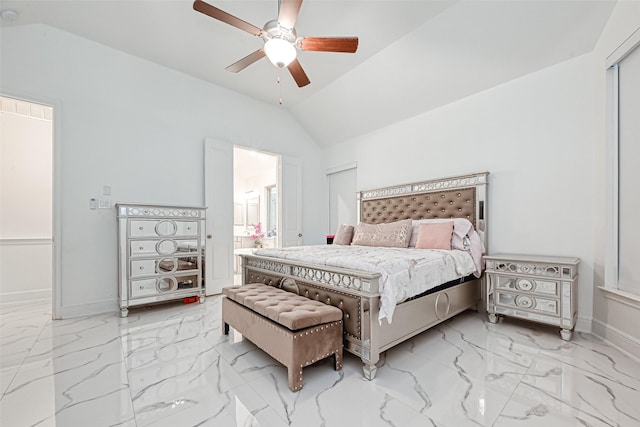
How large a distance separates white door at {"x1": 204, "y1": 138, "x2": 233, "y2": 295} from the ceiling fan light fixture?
2.28 m

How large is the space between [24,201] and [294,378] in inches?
197

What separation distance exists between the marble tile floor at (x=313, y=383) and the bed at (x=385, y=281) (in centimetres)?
25

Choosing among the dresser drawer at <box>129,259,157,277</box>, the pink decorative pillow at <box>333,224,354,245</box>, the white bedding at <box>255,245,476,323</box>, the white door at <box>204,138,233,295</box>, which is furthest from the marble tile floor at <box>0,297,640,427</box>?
the pink decorative pillow at <box>333,224,354,245</box>

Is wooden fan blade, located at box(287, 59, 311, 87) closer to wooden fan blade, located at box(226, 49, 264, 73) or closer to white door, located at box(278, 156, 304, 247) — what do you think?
wooden fan blade, located at box(226, 49, 264, 73)

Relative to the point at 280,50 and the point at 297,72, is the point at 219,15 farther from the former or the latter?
the point at 297,72

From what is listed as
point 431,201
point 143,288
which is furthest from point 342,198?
point 143,288

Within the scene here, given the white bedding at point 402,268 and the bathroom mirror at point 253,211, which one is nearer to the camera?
the white bedding at point 402,268

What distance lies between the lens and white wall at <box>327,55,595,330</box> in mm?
2672

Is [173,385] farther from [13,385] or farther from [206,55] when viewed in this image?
[206,55]

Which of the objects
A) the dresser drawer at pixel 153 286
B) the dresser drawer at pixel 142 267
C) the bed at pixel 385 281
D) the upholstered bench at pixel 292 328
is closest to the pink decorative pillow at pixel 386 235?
the bed at pixel 385 281

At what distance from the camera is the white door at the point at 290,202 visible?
202 inches

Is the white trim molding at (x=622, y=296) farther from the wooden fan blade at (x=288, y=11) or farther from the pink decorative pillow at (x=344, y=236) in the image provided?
the wooden fan blade at (x=288, y=11)

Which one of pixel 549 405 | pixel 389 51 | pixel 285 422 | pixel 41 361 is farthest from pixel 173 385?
pixel 389 51

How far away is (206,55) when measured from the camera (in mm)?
3621
